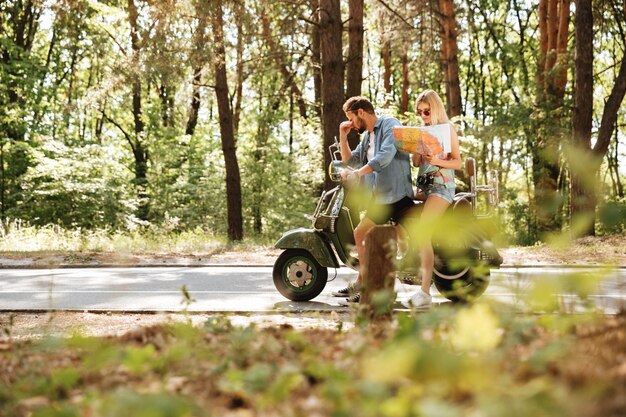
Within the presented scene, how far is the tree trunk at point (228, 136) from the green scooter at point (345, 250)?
37.7ft

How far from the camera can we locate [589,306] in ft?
11.8

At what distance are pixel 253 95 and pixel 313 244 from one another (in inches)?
911

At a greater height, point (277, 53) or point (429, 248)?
point (277, 53)

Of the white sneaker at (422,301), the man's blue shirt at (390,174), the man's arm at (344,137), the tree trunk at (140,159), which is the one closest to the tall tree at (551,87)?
the tree trunk at (140,159)

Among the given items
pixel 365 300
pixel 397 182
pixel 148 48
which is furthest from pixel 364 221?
pixel 148 48

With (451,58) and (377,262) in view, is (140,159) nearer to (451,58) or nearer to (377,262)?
(451,58)

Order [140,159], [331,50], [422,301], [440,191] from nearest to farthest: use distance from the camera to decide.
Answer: [422,301], [440,191], [331,50], [140,159]

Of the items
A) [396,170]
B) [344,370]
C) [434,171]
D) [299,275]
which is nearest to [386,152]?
[396,170]

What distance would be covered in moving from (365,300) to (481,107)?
40.0 m

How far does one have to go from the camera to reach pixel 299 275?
8500mm

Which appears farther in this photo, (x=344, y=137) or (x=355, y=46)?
(x=355, y=46)

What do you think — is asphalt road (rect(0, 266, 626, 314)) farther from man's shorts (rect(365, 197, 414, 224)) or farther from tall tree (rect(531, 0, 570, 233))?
tall tree (rect(531, 0, 570, 233))

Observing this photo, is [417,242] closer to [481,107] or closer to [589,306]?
[589,306]

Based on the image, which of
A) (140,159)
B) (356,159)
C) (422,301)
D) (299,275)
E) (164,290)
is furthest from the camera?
(140,159)
